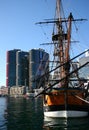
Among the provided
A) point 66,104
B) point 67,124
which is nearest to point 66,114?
point 66,104

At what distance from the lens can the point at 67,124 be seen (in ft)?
153

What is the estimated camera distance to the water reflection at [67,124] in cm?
4378

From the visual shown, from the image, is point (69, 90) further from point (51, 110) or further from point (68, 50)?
point (68, 50)

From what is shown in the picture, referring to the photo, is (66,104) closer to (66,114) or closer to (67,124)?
(66,114)

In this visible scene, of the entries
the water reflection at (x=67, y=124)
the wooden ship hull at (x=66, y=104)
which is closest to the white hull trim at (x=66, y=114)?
the wooden ship hull at (x=66, y=104)

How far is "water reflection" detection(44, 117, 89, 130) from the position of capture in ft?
144

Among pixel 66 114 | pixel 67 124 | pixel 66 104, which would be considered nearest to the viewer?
pixel 67 124

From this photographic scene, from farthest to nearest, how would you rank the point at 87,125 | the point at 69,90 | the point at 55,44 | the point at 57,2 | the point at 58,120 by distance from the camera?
the point at 55,44 → the point at 57,2 → the point at 69,90 → the point at 58,120 → the point at 87,125

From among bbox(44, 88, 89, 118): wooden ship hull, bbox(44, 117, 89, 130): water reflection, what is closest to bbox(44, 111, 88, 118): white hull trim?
bbox(44, 88, 89, 118): wooden ship hull

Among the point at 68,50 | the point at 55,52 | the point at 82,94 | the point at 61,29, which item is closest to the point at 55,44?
the point at 55,52

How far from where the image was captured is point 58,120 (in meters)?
51.4

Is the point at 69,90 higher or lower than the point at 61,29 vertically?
lower

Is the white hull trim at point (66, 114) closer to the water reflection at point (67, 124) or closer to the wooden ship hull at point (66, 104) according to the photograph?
the wooden ship hull at point (66, 104)

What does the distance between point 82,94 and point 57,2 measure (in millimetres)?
22057
